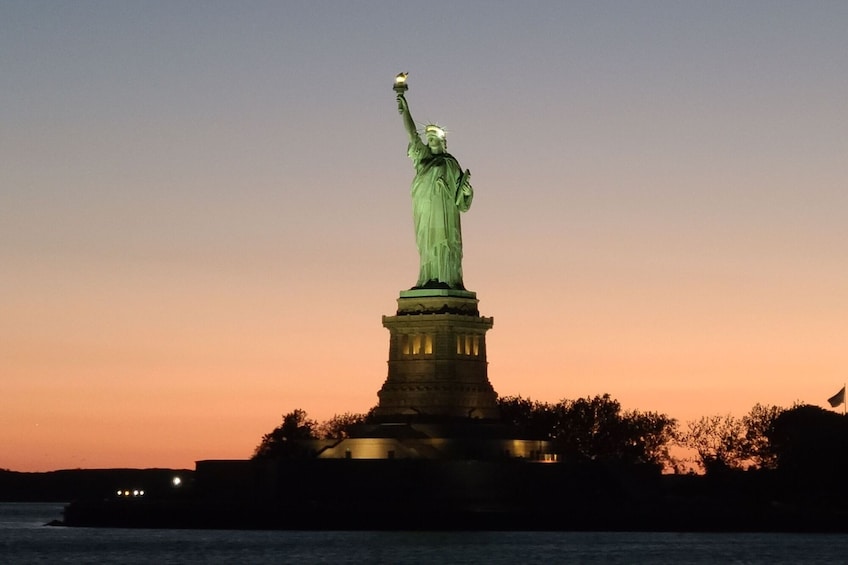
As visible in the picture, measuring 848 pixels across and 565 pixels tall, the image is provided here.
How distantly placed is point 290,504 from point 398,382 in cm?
732

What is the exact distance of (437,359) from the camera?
7675cm

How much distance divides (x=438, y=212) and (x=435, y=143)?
2936mm

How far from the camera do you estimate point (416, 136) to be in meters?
79.6

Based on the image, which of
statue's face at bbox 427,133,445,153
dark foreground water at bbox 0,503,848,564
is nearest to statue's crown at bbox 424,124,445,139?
statue's face at bbox 427,133,445,153

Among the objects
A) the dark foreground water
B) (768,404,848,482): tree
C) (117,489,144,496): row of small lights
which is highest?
(768,404,848,482): tree

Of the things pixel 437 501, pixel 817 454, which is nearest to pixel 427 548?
pixel 437 501

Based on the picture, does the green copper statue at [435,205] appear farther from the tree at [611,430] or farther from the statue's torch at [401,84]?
the tree at [611,430]

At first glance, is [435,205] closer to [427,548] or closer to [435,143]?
[435,143]

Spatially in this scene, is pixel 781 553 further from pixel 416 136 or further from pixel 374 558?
pixel 416 136

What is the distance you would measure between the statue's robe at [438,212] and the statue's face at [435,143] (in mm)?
377

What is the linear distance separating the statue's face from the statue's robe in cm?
38

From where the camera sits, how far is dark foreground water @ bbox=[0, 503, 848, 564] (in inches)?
2512

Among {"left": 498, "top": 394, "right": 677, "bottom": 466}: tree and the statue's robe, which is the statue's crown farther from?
{"left": 498, "top": 394, "right": 677, "bottom": 466}: tree

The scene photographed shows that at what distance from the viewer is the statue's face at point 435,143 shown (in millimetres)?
79875
